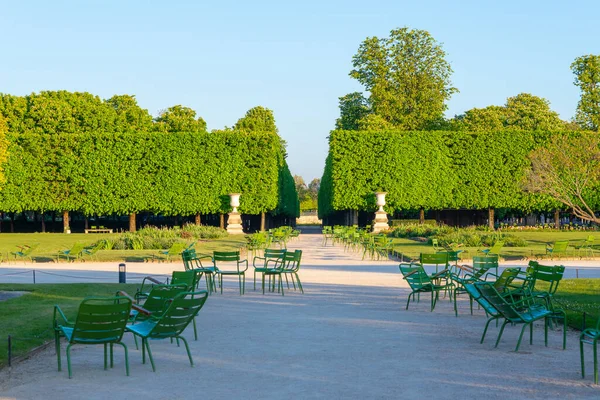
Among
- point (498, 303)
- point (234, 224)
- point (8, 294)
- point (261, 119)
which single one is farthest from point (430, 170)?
point (498, 303)

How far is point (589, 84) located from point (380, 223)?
→ 2497cm

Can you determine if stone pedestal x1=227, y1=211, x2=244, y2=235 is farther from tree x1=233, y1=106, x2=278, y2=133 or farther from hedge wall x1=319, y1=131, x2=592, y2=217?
tree x1=233, y1=106, x2=278, y2=133

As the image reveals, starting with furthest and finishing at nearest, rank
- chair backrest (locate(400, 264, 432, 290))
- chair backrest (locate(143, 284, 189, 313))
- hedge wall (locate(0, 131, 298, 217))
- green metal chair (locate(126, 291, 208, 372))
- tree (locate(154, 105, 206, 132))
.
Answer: tree (locate(154, 105, 206, 132)), hedge wall (locate(0, 131, 298, 217)), chair backrest (locate(400, 264, 432, 290)), chair backrest (locate(143, 284, 189, 313)), green metal chair (locate(126, 291, 208, 372))

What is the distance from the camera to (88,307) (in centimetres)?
675

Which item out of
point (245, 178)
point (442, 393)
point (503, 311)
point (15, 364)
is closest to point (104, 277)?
point (15, 364)

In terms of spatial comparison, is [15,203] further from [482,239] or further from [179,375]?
[179,375]

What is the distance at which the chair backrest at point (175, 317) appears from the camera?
7.07m

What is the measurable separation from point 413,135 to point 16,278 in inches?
1384

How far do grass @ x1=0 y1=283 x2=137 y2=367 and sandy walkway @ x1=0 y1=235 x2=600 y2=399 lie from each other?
377mm

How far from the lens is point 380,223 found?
4481 centimetres

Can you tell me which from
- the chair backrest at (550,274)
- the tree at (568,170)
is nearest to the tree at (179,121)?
the tree at (568,170)

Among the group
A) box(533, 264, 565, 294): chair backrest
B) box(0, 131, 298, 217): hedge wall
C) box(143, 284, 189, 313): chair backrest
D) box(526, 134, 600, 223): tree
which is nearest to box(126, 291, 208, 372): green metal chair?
box(143, 284, 189, 313): chair backrest

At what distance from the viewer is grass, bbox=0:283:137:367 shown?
26.9 feet

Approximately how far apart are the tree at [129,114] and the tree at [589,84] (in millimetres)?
36059
